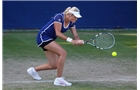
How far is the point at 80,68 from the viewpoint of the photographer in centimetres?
1195

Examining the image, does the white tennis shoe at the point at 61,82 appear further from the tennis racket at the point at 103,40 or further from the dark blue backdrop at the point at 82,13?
the dark blue backdrop at the point at 82,13

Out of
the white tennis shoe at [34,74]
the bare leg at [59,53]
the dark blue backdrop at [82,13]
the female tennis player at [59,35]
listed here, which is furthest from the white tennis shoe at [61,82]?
the dark blue backdrop at [82,13]

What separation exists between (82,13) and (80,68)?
503 inches

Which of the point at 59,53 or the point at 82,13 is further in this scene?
the point at 82,13

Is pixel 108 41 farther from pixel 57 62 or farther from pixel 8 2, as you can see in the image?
pixel 8 2

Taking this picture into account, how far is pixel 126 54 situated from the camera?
14539 mm

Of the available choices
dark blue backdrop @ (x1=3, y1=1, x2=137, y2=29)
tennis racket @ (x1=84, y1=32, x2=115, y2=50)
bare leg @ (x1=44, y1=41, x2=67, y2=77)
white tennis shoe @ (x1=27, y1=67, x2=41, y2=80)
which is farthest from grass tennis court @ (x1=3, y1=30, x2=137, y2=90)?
dark blue backdrop @ (x1=3, y1=1, x2=137, y2=29)

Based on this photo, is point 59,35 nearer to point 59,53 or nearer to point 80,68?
point 59,53

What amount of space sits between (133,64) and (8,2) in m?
12.9

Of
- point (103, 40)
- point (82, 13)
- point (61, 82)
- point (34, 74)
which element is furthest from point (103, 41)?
point (82, 13)

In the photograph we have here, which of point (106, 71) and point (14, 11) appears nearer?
point (106, 71)


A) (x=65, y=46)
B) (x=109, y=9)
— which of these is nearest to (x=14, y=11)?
(x=109, y=9)

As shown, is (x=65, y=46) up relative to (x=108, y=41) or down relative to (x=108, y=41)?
down

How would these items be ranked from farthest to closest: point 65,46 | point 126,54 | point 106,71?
point 65,46, point 126,54, point 106,71
